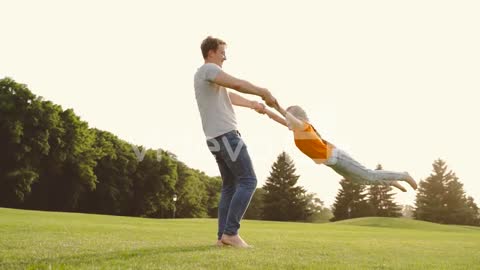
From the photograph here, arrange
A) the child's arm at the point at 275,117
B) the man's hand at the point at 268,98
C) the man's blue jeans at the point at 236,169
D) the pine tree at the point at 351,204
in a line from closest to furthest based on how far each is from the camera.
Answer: the man's hand at the point at 268,98, the man's blue jeans at the point at 236,169, the child's arm at the point at 275,117, the pine tree at the point at 351,204

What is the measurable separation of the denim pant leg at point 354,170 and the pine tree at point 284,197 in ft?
182

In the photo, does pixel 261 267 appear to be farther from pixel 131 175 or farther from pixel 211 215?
pixel 211 215

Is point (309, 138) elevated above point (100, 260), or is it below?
above

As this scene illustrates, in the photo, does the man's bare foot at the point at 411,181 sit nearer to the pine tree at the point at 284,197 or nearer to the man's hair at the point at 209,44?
the man's hair at the point at 209,44

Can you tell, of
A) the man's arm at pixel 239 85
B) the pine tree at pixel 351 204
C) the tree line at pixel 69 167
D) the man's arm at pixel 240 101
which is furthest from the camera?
the pine tree at pixel 351 204

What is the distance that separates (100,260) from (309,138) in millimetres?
2439

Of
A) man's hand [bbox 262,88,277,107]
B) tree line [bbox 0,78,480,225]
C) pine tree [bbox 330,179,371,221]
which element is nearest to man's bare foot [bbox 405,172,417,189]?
man's hand [bbox 262,88,277,107]

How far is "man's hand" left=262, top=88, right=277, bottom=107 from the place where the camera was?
5.26 metres

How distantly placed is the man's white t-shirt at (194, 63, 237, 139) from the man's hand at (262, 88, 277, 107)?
44cm

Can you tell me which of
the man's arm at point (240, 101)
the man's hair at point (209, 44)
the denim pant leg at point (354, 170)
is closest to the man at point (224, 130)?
the man's hair at point (209, 44)

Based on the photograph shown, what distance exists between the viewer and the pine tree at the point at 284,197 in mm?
60500

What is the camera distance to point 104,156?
160 ft

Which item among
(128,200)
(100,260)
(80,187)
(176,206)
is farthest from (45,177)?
(100,260)

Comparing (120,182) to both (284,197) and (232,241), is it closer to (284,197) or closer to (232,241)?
(284,197)
